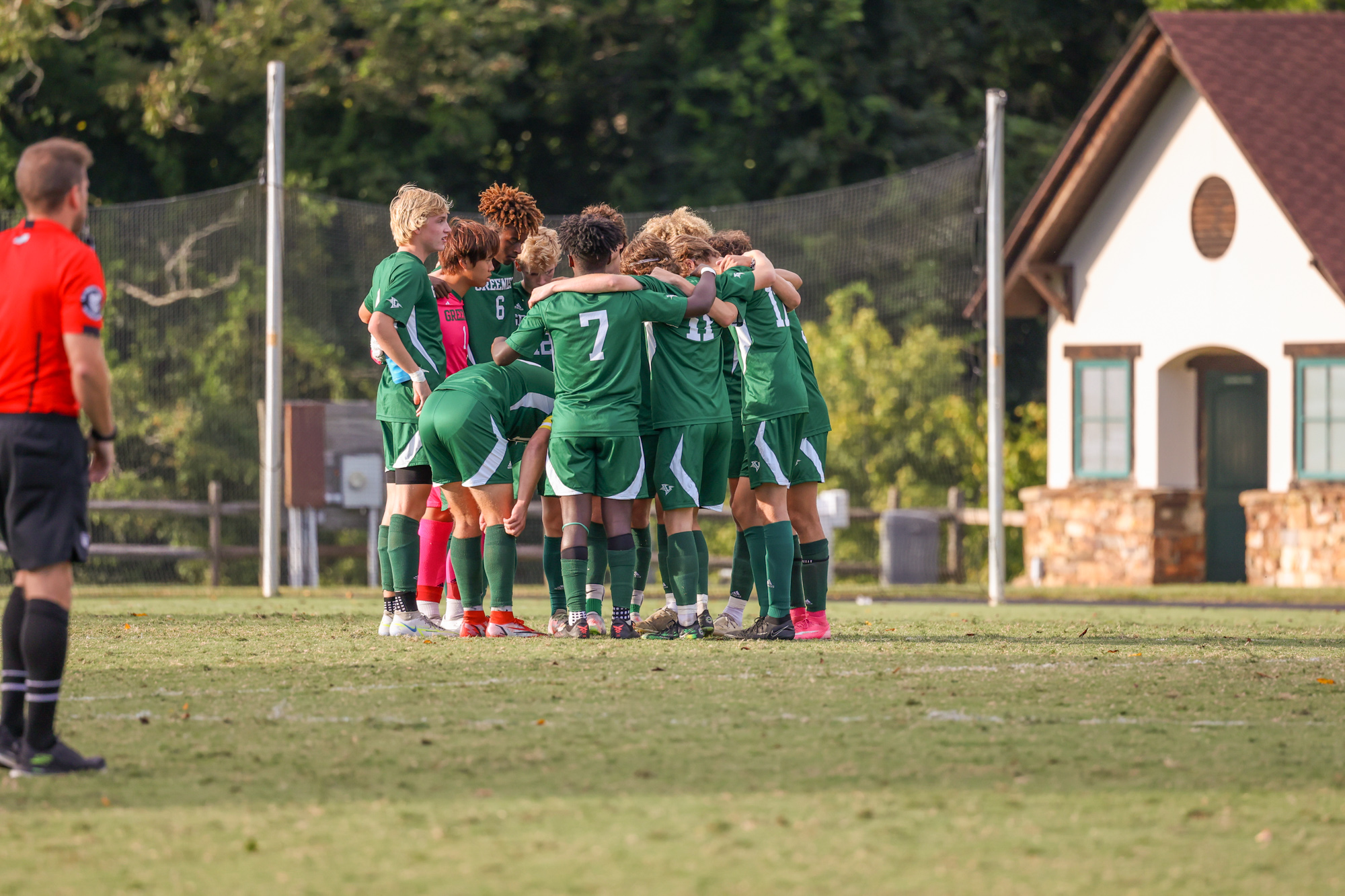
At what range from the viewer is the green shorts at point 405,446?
26.5 feet

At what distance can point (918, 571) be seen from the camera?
2064 cm

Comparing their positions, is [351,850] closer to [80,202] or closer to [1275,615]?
[80,202]

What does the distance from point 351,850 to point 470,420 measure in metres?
4.06

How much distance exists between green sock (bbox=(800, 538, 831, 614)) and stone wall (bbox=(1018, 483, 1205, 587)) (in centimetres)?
1299

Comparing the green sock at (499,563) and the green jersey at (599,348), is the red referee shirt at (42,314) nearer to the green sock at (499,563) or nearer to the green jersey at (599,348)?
the green jersey at (599,348)

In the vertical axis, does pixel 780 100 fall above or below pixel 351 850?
above

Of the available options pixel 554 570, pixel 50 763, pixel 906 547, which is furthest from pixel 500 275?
pixel 906 547

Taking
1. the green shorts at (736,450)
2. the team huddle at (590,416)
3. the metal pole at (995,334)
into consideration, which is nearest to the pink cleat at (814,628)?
the team huddle at (590,416)

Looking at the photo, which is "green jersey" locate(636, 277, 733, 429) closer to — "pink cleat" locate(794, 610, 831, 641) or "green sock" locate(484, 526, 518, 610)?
"green sock" locate(484, 526, 518, 610)

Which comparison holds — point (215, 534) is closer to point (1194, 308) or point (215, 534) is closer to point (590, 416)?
point (1194, 308)

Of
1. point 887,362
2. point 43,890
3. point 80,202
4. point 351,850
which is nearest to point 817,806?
point 351,850

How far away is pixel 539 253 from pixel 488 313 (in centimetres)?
37

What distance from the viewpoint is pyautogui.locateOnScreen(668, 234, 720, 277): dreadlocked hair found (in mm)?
7969

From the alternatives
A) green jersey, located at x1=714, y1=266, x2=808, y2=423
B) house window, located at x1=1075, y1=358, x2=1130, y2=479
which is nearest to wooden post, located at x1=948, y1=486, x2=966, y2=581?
house window, located at x1=1075, y1=358, x2=1130, y2=479
